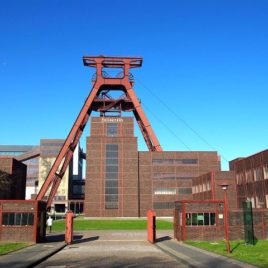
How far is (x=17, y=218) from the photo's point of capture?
3050 centimetres

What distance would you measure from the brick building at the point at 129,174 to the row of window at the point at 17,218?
63588mm

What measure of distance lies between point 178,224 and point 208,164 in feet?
227

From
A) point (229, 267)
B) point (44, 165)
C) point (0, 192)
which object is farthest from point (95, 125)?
point (229, 267)

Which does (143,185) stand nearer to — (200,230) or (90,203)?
(90,203)

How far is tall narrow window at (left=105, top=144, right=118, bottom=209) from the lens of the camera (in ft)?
308

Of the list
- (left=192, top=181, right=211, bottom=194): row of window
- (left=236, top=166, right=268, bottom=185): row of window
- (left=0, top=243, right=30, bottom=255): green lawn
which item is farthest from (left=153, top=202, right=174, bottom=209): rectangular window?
(left=0, top=243, right=30, bottom=255): green lawn

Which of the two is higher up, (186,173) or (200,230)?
(186,173)

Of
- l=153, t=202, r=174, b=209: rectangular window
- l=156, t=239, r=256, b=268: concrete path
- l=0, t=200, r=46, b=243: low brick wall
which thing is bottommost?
l=156, t=239, r=256, b=268: concrete path

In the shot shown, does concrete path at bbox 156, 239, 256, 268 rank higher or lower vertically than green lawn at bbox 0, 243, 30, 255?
lower

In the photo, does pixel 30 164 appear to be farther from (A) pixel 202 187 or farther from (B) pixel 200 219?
(B) pixel 200 219

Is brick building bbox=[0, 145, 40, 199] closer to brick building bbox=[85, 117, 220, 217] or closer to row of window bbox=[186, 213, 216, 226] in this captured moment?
brick building bbox=[85, 117, 220, 217]

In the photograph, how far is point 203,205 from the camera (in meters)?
31.1

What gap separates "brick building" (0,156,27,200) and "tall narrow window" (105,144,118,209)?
2365 centimetres

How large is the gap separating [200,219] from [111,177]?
214 ft
